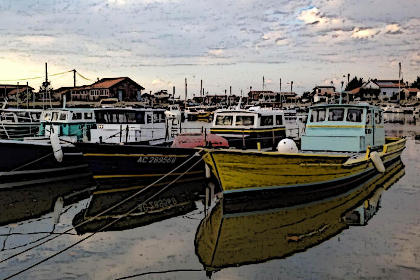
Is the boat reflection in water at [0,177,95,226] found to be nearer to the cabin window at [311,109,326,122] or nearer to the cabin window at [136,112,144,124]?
the cabin window at [136,112,144,124]

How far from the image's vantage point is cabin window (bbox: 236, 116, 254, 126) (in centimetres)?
2086

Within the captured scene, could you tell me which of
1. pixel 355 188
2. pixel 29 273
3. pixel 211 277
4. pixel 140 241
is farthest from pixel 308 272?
pixel 355 188

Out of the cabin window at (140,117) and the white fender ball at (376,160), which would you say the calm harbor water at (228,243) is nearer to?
the white fender ball at (376,160)

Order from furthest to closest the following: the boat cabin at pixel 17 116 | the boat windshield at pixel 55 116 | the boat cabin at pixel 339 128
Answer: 1. the boat cabin at pixel 17 116
2. the boat windshield at pixel 55 116
3. the boat cabin at pixel 339 128

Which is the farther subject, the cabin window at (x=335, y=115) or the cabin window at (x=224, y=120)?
the cabin window at (x=224, y=120)

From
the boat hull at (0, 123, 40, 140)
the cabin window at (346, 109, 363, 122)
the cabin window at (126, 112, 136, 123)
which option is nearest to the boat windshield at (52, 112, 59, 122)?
the boat hull at (0, 123, 40, 140)

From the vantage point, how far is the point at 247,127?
20.6 m

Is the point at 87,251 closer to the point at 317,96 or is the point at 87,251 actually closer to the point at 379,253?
the point at 379,253

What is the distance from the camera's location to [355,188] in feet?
56.5

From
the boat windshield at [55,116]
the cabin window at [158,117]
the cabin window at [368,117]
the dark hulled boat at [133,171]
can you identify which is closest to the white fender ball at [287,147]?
the dark hulled boat at [133,171]

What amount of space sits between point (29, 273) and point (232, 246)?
15.3 feet

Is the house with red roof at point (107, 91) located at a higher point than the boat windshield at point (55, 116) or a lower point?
higher

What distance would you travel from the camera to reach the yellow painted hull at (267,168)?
13.4 metres

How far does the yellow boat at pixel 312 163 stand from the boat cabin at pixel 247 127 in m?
2.74
